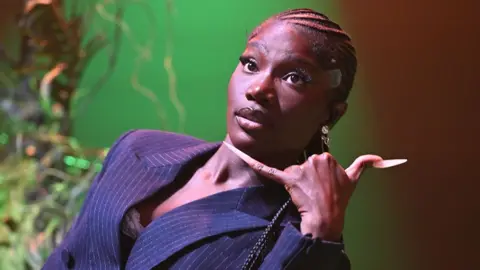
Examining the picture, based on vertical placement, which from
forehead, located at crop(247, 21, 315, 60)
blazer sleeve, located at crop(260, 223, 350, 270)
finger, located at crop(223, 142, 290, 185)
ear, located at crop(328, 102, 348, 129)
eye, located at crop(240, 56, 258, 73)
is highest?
forehead, located at crop(247, 21, 315, 60)

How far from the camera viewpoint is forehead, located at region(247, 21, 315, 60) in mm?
833

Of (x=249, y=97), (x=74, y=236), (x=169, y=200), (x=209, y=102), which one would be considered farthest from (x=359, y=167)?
(x=209, y=102)

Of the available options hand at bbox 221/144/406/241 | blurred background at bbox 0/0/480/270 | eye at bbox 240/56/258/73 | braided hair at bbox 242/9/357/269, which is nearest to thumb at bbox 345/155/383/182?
hand at bbox 221/144/406/241

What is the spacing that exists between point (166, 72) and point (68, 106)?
1.07 ft

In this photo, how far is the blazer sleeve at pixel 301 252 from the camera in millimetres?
756

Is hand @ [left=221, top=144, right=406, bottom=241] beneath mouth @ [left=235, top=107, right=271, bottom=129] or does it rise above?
beneath

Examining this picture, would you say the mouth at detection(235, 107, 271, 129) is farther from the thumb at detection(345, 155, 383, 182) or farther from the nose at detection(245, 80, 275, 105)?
the thumb at detection(345, 155, 383, 182)

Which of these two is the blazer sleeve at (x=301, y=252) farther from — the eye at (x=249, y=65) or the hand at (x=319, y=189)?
the eye at (x=249, y=65)

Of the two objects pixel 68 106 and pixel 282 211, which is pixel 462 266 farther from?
pixel 68 106

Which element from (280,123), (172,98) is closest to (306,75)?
(280,123)

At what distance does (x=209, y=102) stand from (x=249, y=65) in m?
0.57

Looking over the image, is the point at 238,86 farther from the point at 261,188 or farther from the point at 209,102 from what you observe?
the point at 209,102

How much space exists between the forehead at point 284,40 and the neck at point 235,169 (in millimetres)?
153

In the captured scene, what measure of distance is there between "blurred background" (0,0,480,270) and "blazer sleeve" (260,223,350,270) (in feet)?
1.29
